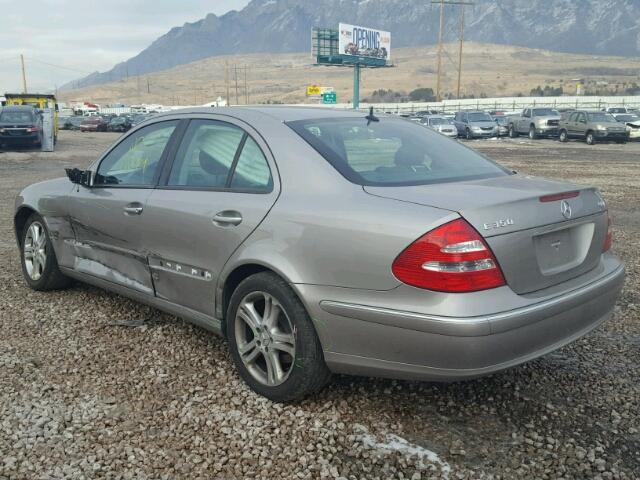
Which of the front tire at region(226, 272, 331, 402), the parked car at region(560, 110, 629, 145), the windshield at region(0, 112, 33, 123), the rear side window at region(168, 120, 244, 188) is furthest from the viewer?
the parked car at region(560, 110, 629, 145)

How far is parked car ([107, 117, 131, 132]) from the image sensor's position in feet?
163

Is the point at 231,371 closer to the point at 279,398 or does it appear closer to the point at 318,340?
the point at 279,398

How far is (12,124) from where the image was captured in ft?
80.3

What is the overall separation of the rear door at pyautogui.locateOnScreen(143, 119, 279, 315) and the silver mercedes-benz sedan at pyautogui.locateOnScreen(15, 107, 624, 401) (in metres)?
0.01

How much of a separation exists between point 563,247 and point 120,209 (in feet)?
9.06

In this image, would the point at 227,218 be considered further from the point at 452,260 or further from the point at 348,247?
the point at 452,260

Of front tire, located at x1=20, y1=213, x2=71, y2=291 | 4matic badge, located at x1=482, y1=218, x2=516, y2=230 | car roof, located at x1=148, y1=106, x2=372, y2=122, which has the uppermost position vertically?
car roof, located at x1=148, y1=106, x2=372, y2=122

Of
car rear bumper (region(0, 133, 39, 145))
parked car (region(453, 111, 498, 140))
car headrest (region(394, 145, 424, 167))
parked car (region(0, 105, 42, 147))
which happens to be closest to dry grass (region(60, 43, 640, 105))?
parked car (region(453, 111, 498, 140))

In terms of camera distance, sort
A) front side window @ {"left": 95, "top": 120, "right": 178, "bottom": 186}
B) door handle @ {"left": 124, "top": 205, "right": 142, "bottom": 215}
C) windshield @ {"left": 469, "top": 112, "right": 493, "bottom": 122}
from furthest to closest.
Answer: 1. windshield @ {"left": 469, "top": 112, "right": 493, "bottom": 122}
2. front side window @ {"left": 95, "top": 120, "right": 178, "bottom": 186}
3. door handle @ {"left": 124, "top": 205, "right": 142, "bottom": 215}

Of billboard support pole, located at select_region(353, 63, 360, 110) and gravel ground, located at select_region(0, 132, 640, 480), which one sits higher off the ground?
billboard support pole, located at select_region(353, 63, 360, 110)

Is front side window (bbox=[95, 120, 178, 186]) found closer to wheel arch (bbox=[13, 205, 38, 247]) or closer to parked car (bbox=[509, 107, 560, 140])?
wheel arch (bbox=[13, 205, 38, 247])

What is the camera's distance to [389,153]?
11.9 ft

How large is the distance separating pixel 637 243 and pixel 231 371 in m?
5.62

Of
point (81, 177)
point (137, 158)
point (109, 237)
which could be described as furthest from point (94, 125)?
point (109, 237)
